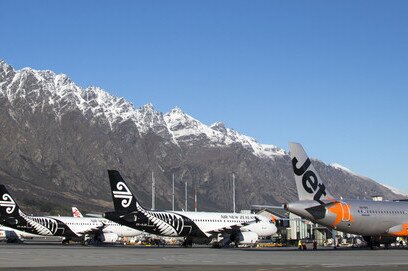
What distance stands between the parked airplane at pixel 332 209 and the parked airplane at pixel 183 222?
66.7 feet

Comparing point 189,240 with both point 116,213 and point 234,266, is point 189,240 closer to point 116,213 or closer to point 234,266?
point 116,213

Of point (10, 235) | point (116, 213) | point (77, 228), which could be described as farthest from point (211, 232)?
point (10, 235)

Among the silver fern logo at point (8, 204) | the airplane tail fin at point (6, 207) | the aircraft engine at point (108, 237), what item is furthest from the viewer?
the aircraft engine at point (108, 237)

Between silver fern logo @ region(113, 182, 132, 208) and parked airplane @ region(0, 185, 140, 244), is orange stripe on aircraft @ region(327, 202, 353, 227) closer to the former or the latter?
silver fern logo @ region(113, 182, 132, 208)

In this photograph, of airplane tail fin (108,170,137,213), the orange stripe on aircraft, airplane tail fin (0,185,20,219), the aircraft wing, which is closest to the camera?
the orange stripe on aircraft

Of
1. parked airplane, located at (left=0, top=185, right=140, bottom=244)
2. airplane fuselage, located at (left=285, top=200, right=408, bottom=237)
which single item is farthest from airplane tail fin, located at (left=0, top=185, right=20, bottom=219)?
airplane fuselage, located at (left=285, top=200, right=408, bottom=237)

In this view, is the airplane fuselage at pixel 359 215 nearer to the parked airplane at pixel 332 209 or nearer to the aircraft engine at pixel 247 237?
the parked airplane at pixel 332 209

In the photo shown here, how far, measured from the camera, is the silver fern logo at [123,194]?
294 ft

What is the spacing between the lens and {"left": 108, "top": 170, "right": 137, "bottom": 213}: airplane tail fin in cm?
8925

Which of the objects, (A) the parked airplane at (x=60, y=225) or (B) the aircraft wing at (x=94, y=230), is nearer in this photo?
(A) the parked airplane at (x=60, y=225)

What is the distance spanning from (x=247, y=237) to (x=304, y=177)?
25.0m

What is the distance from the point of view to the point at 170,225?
294 feet

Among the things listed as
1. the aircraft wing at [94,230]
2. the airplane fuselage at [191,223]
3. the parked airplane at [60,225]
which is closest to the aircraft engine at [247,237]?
the airplane fuselage at [191,223]

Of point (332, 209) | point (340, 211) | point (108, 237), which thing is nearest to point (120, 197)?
point (108, 237)
